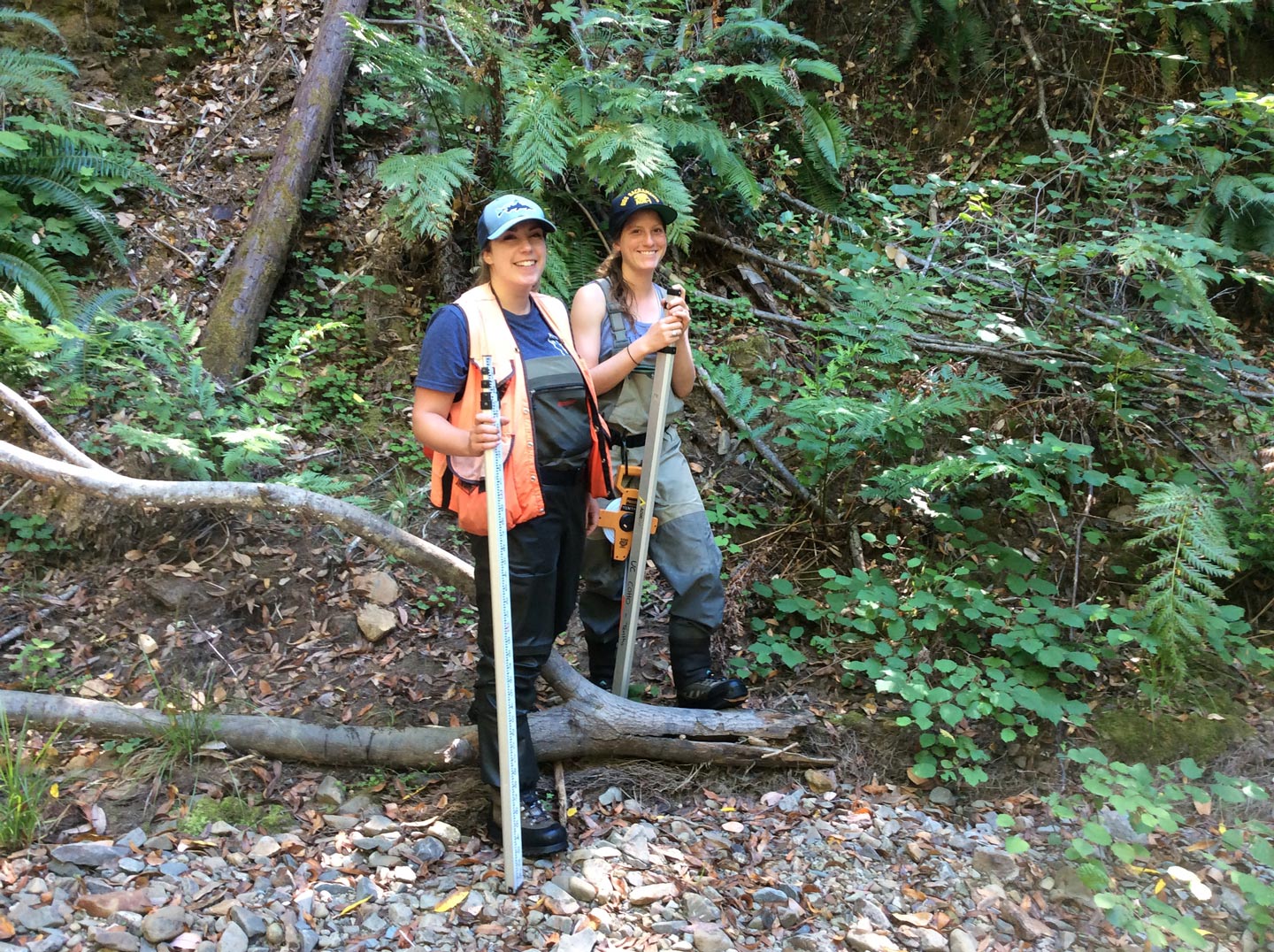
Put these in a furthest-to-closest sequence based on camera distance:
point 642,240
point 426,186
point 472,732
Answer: point 426,186, point 472,732, point 642,240

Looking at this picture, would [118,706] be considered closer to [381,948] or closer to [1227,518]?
[381,948]

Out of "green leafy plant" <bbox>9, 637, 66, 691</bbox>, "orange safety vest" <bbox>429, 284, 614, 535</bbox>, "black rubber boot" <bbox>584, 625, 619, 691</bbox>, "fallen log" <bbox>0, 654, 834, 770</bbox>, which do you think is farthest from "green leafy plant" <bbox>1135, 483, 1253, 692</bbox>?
"green leafy plant" <bbox>9, 637, 66, 691</bbox>

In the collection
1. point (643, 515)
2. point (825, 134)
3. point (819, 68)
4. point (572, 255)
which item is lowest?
point (643, 515)

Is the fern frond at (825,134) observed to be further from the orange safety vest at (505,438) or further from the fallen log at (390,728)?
the fallen log at (390,728)

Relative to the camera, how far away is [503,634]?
303cm

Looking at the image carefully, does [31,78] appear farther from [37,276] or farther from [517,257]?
[517,257]

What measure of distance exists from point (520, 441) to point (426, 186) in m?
2.87

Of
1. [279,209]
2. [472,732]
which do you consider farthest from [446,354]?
[279,209]

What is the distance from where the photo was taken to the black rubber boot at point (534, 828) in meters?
3.29

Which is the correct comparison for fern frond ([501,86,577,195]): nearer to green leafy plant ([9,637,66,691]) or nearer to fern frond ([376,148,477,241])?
fern frond ([376,148,477,241])

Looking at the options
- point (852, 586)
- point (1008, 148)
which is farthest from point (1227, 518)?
point (1008, 148)

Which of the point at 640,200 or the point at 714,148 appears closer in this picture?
the point at 640,200

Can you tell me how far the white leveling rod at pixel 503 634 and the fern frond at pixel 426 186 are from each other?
2590 mm

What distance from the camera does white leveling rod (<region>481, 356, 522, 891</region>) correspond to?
2.95 m
